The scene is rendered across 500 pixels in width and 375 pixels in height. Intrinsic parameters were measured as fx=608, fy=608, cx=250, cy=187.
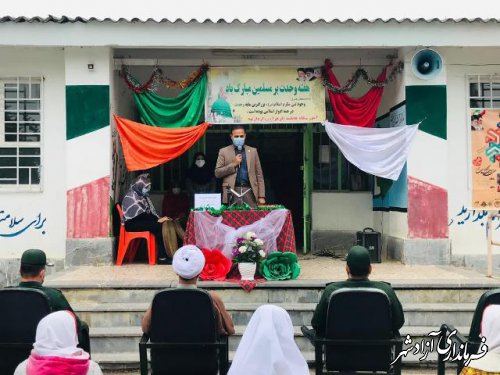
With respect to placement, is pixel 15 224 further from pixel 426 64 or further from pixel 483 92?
pixel 483 92

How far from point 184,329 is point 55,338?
98 cm

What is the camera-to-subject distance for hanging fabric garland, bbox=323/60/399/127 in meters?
8.95

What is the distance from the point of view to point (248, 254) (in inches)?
278

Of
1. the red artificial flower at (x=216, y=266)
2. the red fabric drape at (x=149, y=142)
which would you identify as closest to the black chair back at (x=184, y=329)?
the red artificial flower at (x=216, y=266)

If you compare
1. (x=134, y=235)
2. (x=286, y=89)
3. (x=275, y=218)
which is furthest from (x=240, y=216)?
(x=286, y=89)

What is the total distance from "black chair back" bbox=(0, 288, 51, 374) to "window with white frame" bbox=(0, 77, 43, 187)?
17.1 ft

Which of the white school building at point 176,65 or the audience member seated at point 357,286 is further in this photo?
the white school building at point 176,65

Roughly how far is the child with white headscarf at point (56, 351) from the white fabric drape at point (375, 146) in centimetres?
592

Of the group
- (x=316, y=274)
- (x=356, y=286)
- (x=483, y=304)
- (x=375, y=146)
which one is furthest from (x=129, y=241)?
(x=483, y=304)

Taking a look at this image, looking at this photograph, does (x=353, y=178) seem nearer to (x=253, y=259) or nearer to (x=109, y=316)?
(x=253, y=259)

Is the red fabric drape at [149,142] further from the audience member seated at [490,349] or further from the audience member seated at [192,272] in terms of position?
the audience member seated at [490,349]

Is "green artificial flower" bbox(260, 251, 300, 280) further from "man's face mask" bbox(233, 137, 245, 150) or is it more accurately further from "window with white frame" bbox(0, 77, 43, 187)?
"window with white frame" bbox(0, 77, 43, 187)

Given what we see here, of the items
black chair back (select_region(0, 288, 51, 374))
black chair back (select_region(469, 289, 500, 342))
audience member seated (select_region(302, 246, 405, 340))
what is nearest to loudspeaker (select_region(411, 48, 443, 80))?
audience member seated (select_region(302, 246, 405, 340))

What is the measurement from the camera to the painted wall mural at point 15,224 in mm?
8984
